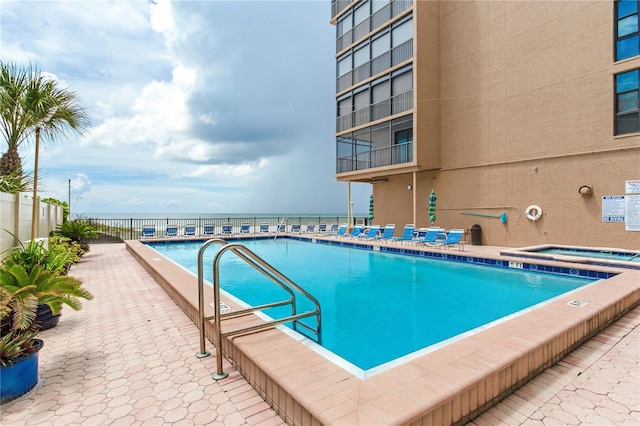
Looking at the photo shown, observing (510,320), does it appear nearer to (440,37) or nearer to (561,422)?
(561,422)

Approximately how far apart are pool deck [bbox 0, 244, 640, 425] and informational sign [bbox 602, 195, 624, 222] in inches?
302

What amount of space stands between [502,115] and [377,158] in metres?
5.39

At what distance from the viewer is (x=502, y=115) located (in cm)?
1195

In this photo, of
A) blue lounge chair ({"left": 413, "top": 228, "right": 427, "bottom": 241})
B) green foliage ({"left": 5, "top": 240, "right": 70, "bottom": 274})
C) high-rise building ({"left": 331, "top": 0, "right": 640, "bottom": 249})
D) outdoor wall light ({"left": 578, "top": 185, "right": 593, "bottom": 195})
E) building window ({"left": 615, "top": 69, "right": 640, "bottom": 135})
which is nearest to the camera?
green foliage ({"left": 5, "top": 240, "right": 70, "bottom": 274})

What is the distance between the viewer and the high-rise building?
9.50 meters

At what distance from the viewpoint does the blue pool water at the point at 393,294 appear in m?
4.38

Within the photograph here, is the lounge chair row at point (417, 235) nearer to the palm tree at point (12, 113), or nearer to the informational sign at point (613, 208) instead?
the informational sign at point (613, 208)

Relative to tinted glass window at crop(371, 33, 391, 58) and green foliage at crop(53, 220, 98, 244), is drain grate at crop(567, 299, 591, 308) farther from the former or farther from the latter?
tinted glass window at crop(371, 33, 391, 58)

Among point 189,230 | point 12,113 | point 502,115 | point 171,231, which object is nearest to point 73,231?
point 12,113

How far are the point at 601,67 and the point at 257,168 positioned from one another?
2143cm

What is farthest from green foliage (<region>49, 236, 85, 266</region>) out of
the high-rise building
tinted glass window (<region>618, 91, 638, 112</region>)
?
tinted glass window (<region>618, 91, 638, 112</region>)

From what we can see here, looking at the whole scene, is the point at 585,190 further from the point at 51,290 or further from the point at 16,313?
the point at 16,313

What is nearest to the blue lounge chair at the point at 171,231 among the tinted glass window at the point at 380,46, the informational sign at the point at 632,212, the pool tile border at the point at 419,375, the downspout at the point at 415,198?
the downspout at the point at 415,198

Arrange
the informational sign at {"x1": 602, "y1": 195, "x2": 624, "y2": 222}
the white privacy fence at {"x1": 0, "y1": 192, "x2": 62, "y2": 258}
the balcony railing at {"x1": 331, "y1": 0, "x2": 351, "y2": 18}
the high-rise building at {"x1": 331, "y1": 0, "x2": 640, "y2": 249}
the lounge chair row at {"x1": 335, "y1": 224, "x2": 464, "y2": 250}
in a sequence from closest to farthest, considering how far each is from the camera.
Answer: the white privacy fence at {"x1": 0, "y1": 192, "x2": 62, "y2": 258} → the informational sign at {"x1": 602, "y1": 195, "x2": 624, "y2": 222} → the high-rise building at {"x1": 331, "y1": 0, "x2": 640, "y2": 249} → the lounge chair row at {"x1": 335, "y1": 224, "x2": 464, "y2": 250} → the balcony railing at {"x1": 331, "y1": 0, "x2": 351, "y2": 18}
